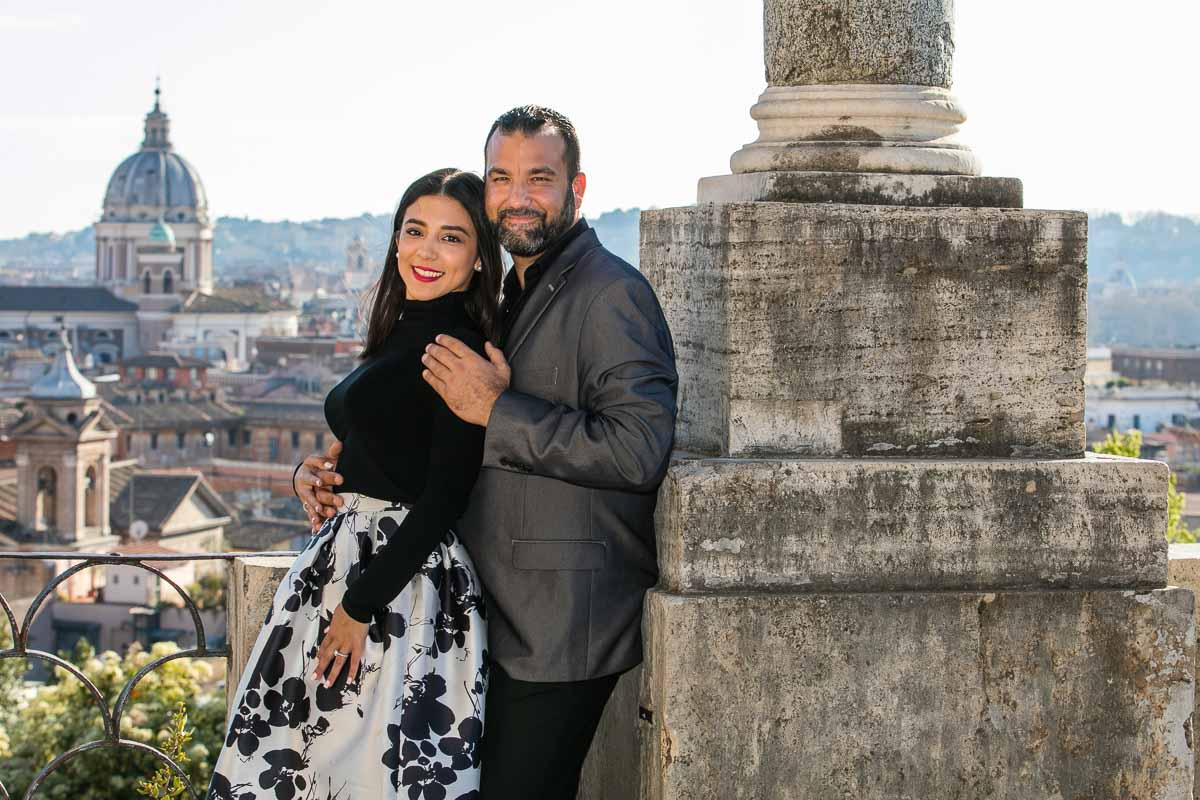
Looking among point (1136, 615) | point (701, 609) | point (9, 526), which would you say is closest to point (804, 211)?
point (701, 609)

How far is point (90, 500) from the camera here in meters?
40.8

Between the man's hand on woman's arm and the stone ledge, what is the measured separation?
647 millimetres

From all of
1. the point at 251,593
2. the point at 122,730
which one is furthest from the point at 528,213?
the point at 122,730

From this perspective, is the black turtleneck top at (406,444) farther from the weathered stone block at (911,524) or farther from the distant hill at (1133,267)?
the distant hill at (1133,267)

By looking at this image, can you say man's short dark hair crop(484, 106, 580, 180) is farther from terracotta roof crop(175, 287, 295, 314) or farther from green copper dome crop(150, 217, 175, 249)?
green copper dome crop(150, 217, 175, 249)

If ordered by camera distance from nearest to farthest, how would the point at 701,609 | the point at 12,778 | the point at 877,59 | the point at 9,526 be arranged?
the point at 701,609 < the point at 877,59 < the point at 12,778 < the point at 9,526

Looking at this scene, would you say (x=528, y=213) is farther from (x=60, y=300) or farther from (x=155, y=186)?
(x=155, y=186)

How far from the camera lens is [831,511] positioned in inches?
85.9

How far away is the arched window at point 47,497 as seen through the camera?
40.0 m

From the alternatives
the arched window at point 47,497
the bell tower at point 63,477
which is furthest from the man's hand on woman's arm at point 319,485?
the arched window at point 47,497

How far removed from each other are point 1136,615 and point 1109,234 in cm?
15254

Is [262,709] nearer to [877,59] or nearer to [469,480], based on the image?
[469,480]

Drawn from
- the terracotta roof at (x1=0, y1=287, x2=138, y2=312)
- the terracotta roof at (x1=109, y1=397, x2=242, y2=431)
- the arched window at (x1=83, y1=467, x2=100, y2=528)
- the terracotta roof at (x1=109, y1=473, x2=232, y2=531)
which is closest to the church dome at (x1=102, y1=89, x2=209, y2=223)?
the terracotta roof at (x1=0, y1=287, x2=138, y2=312)

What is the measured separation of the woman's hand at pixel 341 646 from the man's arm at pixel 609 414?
0.81ft
